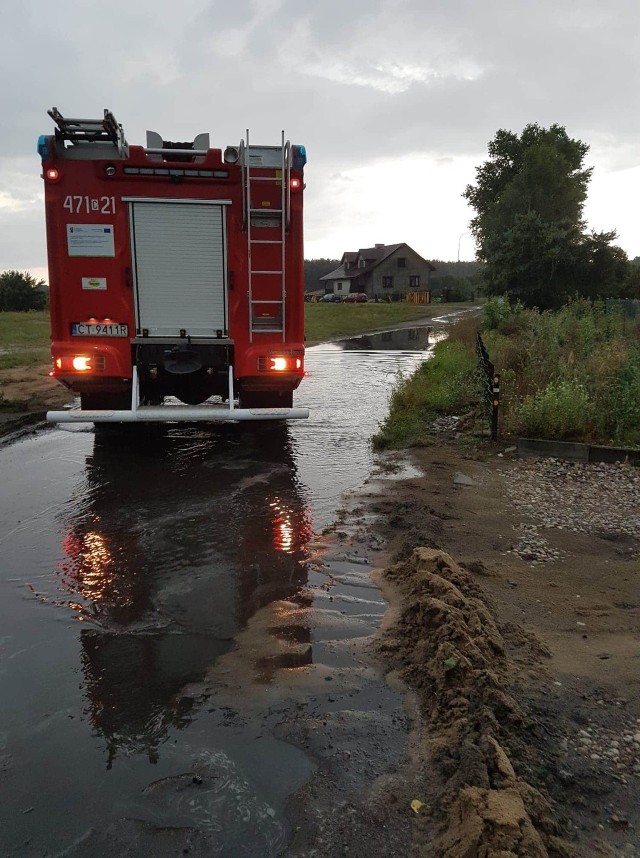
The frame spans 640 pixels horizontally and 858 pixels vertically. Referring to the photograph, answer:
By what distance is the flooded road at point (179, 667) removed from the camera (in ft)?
8.55

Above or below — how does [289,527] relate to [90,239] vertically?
below

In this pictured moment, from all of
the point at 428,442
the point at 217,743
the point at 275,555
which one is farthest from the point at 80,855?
the point at 428,442

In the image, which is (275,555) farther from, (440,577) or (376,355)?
(376,355)

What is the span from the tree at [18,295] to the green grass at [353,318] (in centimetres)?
1919

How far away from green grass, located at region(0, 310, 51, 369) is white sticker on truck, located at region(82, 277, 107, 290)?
410 inches

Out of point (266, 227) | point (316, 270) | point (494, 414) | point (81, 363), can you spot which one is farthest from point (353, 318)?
point (316, 270)

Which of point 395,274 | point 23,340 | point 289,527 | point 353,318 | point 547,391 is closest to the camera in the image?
point 289,527

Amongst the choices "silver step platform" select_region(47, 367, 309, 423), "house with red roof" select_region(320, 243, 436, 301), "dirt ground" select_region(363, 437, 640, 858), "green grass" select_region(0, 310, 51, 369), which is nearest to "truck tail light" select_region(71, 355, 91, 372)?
"silver step platform" select_region(47, 367, 309, 423)

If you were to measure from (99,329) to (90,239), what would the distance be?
3.44 feet

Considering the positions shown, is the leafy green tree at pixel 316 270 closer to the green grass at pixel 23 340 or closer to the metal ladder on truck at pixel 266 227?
the green grass at pixel 23 340

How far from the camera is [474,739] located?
2811 mm

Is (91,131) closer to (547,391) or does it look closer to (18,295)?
(547,391)

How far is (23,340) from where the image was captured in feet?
76.6

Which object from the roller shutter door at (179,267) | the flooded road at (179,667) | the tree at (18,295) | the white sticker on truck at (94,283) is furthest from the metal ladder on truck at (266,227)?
the tree at (18,295)
